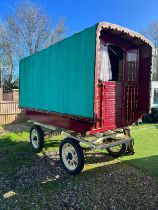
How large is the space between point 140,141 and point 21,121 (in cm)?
850

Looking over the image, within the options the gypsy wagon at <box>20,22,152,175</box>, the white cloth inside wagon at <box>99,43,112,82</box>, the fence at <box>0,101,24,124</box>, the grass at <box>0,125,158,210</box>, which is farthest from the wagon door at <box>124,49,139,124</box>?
the fence at <box>0,101,24,124</box>

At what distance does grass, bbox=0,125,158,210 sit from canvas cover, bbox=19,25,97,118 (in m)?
1.70

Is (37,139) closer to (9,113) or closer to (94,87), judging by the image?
(94,87)

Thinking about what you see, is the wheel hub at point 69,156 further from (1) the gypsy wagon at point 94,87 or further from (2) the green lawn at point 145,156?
(2) the green lawn at point 145,156

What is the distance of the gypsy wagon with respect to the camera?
6.18 m

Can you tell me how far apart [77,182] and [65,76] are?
290cm

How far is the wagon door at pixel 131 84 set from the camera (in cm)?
744

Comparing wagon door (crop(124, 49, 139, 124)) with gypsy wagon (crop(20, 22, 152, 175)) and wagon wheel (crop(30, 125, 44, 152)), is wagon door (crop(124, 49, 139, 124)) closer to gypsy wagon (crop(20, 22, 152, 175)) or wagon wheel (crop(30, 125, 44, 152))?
gypsy wagon (crop(20, 22, 152, 175))

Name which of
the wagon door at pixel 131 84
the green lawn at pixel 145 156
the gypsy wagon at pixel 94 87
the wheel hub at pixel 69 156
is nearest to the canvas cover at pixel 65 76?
the gypsy wagon at pixel 94 87

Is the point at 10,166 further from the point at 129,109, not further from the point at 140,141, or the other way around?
the point at 140,141

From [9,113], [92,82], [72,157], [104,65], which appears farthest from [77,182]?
[9,113]

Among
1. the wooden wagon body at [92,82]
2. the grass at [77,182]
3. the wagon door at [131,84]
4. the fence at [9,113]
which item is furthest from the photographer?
the fence at [9,113]

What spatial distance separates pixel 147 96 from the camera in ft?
25.2

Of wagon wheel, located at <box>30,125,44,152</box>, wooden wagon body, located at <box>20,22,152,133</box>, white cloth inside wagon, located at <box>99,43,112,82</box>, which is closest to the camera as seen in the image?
wooden wagon body, located at <box>20,22,152,133</box>
